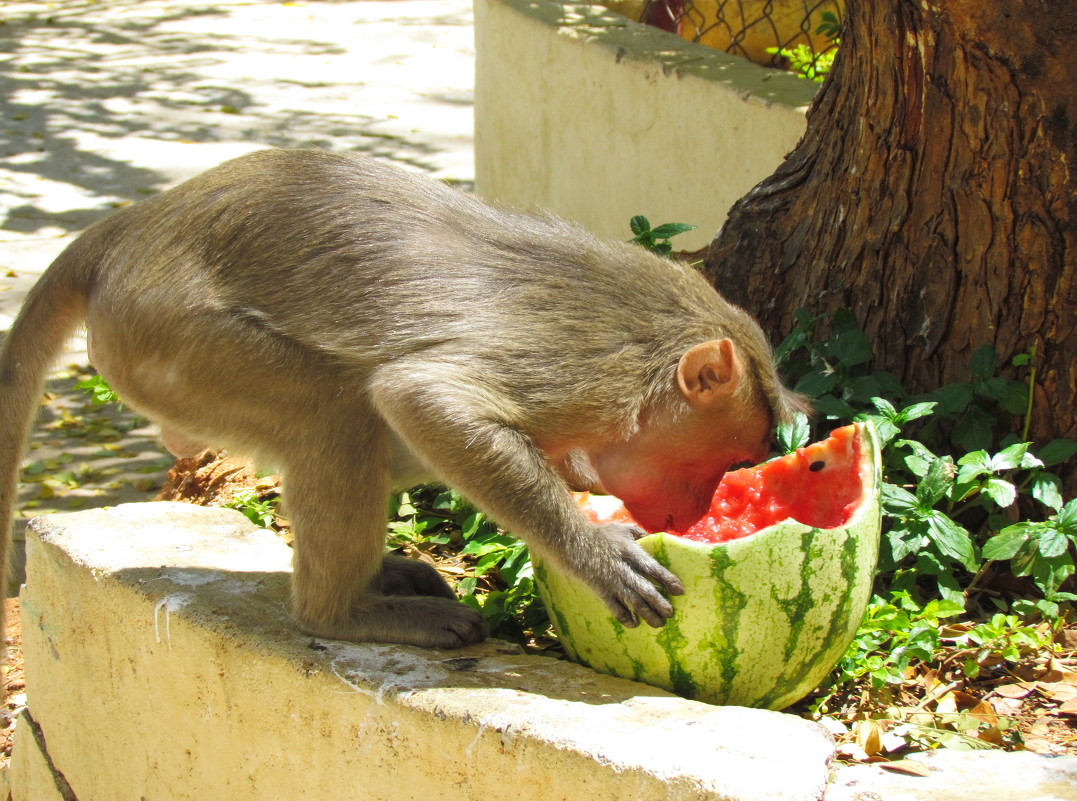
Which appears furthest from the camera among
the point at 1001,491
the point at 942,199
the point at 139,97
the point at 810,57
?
the point at 139,97

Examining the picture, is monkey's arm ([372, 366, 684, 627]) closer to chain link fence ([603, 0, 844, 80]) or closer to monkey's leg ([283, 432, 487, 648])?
monkey's leg ([283, 432, 487, 648])

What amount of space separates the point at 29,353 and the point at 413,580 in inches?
52.7

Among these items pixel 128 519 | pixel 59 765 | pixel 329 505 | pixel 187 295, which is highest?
pixel 187 295

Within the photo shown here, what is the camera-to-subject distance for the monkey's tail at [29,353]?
3.66m

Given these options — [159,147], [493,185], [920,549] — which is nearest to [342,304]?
[920,549]

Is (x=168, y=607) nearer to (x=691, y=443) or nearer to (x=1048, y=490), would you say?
(x=691, y=443)

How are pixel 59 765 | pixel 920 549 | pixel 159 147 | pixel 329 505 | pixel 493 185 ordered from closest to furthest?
pixel 329 505 < pixel 920 549 < pixel 59 765 < pixel 493 185 < pixel 159 147

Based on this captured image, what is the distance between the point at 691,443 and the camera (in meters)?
3.58

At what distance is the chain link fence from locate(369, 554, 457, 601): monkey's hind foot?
4.13 meters

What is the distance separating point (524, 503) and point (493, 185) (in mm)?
5991

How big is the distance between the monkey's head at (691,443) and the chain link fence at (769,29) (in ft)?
12.3

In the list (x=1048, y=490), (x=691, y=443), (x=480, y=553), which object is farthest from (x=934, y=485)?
(x=480, y=553)

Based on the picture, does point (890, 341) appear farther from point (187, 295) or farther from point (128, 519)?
point (128, 519)

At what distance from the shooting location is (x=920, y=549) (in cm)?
370
